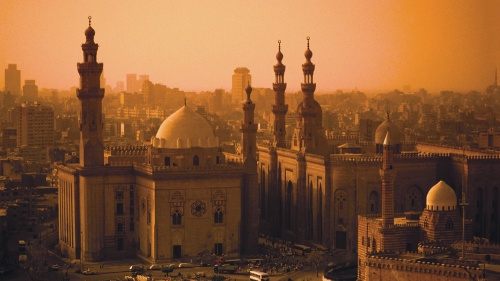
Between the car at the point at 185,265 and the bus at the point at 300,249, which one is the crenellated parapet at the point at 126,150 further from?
the bus at the point at 300,249

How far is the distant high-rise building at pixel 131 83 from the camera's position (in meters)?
96.3

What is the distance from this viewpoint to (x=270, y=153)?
58.8m

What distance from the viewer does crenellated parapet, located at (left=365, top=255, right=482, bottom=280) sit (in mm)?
38469

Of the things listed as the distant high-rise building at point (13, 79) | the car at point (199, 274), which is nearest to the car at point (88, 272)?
the car at point (199, 274)

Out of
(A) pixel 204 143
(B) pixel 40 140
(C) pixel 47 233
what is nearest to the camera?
(A) pixel 204 143

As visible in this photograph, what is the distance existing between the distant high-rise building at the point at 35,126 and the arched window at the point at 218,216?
48105mm

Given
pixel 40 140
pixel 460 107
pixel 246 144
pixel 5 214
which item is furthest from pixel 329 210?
pixel 40 140

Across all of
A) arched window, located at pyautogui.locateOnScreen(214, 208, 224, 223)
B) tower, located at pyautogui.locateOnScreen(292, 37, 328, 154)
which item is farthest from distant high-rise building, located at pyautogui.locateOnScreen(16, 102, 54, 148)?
arched window, located at pyautogui.locateOnScreen(214, 208, 224, 223)

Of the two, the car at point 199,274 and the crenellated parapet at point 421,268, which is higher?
the crenellated parapet at point 421,268

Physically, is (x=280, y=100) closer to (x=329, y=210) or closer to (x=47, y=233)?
(x=329, y=210)

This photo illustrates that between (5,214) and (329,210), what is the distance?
14583 millimetres

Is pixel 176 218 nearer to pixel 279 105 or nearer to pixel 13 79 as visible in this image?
pixel 279 105

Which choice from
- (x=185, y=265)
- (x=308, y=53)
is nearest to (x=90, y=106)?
(x=185, y=265)

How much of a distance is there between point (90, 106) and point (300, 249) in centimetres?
1075
